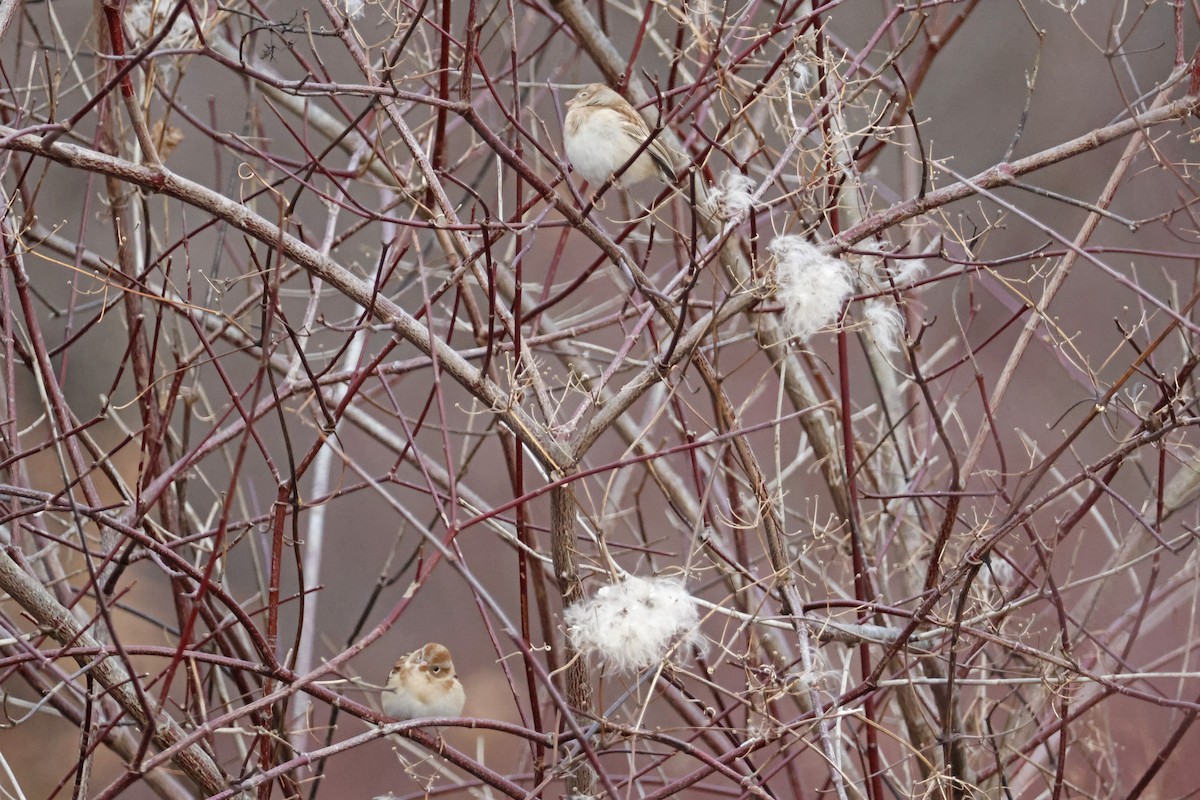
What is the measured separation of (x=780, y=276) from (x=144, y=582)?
5.56 ft

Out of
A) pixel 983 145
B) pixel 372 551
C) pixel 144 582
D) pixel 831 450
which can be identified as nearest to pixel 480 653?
pixel 372 551

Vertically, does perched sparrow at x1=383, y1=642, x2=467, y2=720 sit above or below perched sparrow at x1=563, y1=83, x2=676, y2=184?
below

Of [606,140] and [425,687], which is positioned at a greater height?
[606,140]

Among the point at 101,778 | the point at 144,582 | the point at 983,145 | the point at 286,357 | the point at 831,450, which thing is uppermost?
the point at 983,145

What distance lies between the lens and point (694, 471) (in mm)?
1146

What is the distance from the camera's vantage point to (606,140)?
1394 mm

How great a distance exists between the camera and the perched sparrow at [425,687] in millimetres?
1402

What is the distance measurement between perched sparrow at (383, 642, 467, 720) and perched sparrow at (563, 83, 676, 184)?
686 mm

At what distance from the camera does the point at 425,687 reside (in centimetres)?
141

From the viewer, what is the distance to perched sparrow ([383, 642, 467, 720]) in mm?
1402

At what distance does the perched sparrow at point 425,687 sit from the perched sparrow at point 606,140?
0.69 metres

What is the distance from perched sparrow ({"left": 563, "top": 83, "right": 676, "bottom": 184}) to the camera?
4.53 ft

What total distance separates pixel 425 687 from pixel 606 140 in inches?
30.1

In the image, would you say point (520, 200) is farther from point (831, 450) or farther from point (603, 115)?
point (831, 450)
